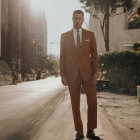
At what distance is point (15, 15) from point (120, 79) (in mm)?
54639

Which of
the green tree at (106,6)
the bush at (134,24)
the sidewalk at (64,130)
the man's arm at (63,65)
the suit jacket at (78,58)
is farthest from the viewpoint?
the bush at (134,24)

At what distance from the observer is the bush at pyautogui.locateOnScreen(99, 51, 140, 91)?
700 inches

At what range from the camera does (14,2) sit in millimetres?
67625

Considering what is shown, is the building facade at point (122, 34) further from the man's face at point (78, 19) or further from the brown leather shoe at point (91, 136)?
the brown leather shoe at point (91, 136)

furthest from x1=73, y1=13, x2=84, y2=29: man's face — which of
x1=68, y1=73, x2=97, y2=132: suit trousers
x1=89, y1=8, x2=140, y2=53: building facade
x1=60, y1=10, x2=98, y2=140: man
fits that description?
x1=89, y1=8, x2=140, y2=53: building facade

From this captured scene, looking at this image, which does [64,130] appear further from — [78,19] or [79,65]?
[78,19]

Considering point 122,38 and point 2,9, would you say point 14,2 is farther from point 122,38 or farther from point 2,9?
point 122,38

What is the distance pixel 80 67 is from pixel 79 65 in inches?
1.4

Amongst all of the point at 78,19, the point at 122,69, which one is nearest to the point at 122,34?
the point at 122,69

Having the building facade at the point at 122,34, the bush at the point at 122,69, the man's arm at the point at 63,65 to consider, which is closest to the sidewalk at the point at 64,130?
the man's arm at the point at 63,65

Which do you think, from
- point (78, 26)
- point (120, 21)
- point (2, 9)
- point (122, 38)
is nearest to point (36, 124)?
point (78, 26)

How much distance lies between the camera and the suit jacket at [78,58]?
4.76 m

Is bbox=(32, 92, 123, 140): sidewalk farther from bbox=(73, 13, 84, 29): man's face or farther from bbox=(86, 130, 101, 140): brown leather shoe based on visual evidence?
bbox=(73, 13, 84, 29): man's face

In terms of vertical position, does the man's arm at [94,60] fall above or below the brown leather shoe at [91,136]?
above
